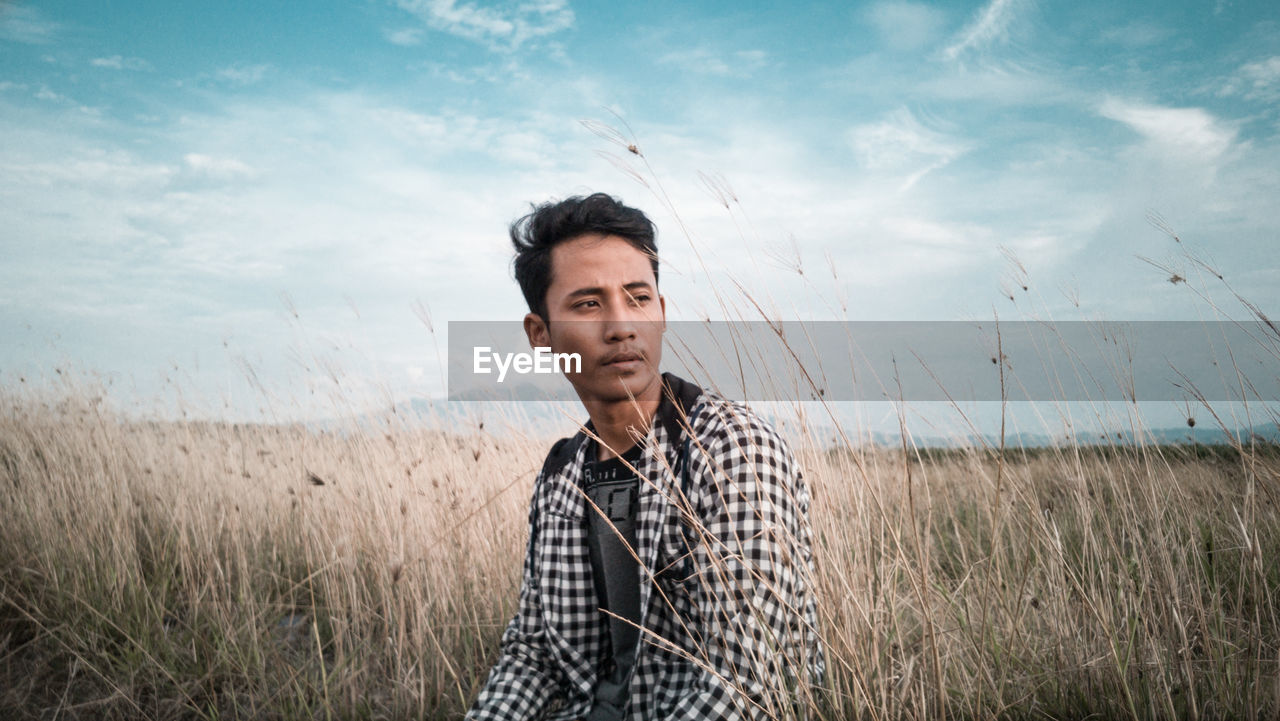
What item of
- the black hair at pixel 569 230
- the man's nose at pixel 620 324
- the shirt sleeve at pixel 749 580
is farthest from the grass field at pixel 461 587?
the black hair at pixel 569 230

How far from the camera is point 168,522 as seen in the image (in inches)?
167

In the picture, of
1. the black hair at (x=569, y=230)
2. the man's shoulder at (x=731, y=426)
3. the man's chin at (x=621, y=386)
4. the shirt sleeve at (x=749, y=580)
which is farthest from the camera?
the black hair at (x=569, y=230)

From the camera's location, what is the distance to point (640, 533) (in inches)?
61.4

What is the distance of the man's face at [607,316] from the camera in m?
1.66

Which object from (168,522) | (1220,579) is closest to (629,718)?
(1220,579)

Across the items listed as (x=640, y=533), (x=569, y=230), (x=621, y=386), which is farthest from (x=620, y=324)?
(x=640, y=533)

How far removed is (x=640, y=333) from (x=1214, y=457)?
4.05 m

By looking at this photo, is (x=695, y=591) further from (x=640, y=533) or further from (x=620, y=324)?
(x=620, y=324)

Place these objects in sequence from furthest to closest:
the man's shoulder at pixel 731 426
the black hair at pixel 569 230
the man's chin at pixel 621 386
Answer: the black hair at pixel 569 230 < the man's chin at pixel 621 386 < the man's shoulder at pixel 731 426

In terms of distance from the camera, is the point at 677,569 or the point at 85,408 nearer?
the point at 677,569

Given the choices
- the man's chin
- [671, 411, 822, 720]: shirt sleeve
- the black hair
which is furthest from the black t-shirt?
the black hair

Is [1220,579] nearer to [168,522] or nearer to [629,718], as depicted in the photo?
[629,718]

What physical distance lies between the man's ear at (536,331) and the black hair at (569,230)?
21 mm

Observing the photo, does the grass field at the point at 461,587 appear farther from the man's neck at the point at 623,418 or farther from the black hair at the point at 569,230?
the black hair at the point at 569,230
